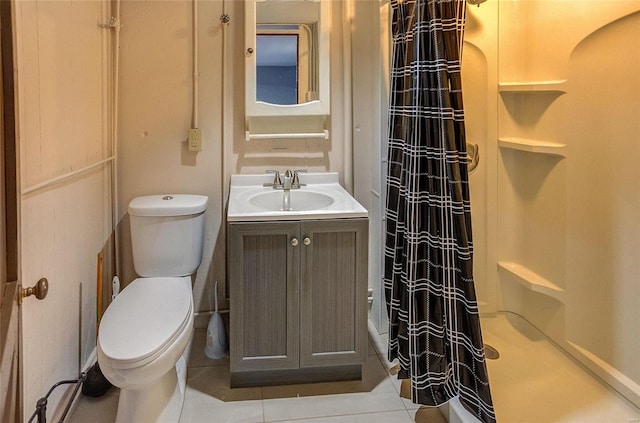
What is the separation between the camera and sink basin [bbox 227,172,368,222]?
2148mm

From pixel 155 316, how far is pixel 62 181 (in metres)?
0.65

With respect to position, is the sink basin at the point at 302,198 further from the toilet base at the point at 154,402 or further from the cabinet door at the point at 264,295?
the toilet base at the point at 154,402

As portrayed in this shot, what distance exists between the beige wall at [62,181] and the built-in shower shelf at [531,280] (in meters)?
2.15

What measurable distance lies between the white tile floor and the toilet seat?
433mm

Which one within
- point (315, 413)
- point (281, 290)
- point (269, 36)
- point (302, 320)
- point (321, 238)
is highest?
point (269, 36)

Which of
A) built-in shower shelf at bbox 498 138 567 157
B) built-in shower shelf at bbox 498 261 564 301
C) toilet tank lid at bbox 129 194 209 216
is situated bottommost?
built-in shower shelf at bbox 498 261 564 301

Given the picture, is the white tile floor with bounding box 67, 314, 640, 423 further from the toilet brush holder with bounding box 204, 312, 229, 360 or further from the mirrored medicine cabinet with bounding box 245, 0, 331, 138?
the mirrored medicine cabinet with bounding box 245, 0, 331, 138

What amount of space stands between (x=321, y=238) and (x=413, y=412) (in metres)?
0.81

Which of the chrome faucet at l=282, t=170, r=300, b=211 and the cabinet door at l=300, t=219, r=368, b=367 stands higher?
the chrome faucet at l=282, t=170, r=300, b=211

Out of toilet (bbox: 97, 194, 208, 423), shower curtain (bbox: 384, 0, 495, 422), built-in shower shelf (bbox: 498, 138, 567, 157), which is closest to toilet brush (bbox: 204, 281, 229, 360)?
toilet (bbox: 97, 194, 208, 423)

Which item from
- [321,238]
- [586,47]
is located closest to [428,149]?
[321,238]

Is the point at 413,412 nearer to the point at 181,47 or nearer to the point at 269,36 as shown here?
the point at 269,36

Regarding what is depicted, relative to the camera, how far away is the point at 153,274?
2.43m

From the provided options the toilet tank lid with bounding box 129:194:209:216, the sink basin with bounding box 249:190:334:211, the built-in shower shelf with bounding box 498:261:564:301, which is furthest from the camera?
the sink basin with bounding box 249:190:334:211
